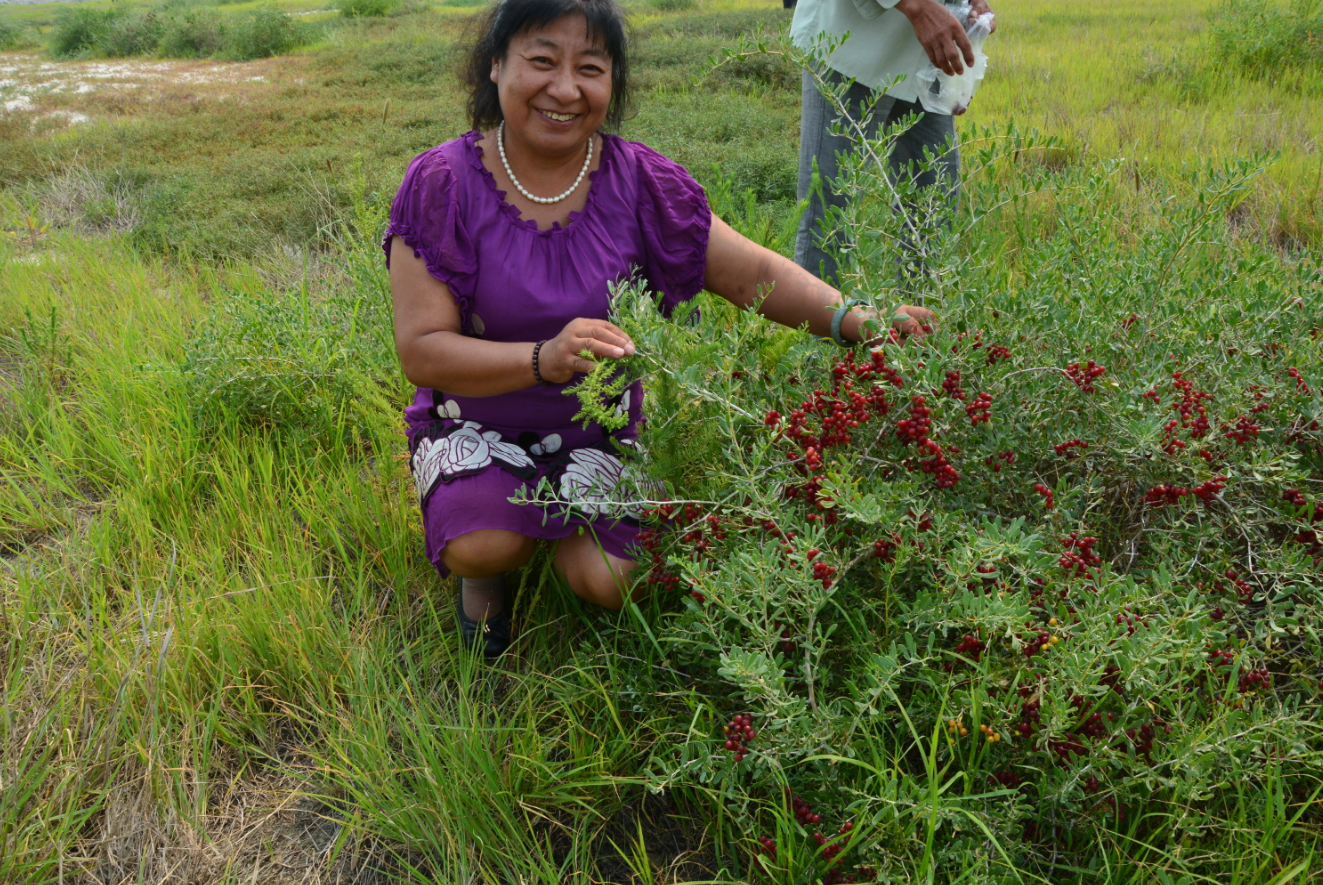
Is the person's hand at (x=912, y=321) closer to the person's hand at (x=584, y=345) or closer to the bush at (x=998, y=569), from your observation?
the bush at (x=998, y=569)

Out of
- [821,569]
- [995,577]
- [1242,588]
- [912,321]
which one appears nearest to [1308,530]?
[1242,588]

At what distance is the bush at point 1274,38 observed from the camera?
627 cm

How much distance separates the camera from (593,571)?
203 centimetres

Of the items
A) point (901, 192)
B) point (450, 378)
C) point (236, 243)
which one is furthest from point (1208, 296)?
point (236, 243)

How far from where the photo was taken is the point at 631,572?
193cm

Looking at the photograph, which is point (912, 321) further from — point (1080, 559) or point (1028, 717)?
point (1028, 717)

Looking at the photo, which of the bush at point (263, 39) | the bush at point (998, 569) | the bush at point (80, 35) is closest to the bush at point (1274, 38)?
the bush at point (998, 569)

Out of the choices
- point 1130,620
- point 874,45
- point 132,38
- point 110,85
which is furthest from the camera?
point 132,38

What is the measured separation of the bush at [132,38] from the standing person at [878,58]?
678 inches

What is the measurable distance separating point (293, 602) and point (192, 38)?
16.8 meters

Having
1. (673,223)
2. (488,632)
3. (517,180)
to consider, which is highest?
(517,180)

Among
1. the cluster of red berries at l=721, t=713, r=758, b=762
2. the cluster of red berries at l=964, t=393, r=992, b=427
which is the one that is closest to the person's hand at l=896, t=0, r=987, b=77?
the cluster of red berries at l=964, t=393, r=992, b=427

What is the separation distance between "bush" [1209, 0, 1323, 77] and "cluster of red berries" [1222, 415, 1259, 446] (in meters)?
5.97

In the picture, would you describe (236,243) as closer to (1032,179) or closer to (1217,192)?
(1032,179)
